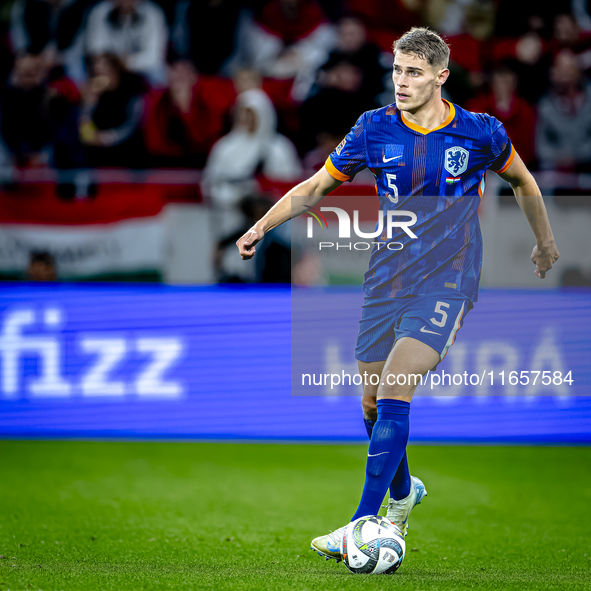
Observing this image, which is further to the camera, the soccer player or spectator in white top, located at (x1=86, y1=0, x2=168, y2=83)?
spectator in white top, located at (x1=86, y1=0, x2=168, y2=83)

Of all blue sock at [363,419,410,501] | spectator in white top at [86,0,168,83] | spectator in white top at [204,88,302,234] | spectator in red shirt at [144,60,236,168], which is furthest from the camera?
spectator in white top at [86,0,168,83]

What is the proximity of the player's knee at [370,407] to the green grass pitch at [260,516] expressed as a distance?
Result: 71cm

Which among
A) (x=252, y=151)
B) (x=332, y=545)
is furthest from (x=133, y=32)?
(x=332, y=545)

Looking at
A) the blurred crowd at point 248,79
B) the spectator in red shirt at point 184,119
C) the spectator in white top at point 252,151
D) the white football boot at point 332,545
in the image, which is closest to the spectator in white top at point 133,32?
the blurred crowd at point 248,79

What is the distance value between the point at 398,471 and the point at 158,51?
750 cm

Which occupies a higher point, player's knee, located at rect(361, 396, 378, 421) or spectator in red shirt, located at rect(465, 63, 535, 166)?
spectator in red shirt, located at rect(465, 63, 535, 166)

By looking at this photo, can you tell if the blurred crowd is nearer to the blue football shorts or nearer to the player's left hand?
the blue football shorts

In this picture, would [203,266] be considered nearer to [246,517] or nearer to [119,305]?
[119,305]

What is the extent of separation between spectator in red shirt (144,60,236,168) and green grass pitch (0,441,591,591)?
3.42 metres

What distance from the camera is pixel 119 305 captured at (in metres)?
7.04

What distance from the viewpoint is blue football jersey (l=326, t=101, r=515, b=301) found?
13.0ft

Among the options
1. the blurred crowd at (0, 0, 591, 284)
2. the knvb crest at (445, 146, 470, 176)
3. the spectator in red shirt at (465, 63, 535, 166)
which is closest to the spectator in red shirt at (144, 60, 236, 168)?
the blurred crowd at (0, 0, 591, 284)

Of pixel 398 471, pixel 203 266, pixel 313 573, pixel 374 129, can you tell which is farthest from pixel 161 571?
pixel 203 266

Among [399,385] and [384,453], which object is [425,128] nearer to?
[399,385]
